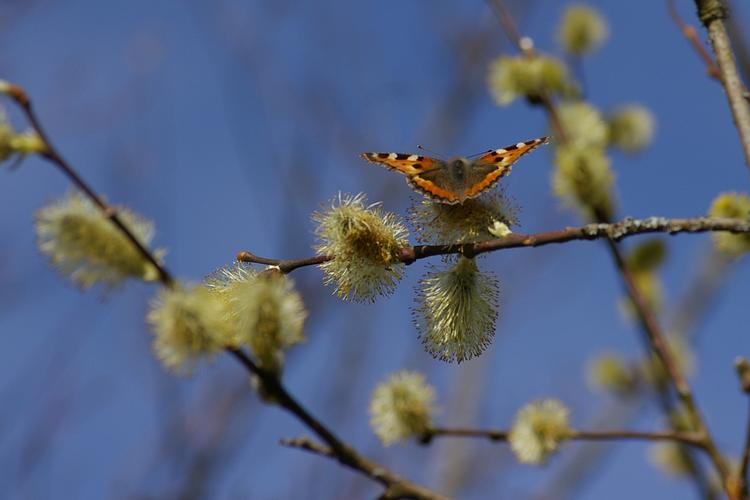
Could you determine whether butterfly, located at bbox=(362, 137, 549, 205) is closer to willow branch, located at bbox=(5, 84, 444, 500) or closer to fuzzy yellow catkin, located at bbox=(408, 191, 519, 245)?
fuzzy yellow catkin, located at bbox=(408, 191, 519, 245)

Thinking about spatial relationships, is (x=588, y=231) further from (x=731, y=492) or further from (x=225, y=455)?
(x=225, y=455)

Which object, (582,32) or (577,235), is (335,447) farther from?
(582,32)

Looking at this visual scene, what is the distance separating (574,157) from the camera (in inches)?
80.3

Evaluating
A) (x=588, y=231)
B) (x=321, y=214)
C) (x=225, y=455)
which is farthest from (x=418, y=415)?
(x=225, y=455)

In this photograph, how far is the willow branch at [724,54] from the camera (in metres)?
1.31

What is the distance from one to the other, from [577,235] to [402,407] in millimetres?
689

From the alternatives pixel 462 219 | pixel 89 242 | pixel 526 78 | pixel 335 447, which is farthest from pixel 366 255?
pixel 526 78

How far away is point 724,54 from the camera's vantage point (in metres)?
1.33

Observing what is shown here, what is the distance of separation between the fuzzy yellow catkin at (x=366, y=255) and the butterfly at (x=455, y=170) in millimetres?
105

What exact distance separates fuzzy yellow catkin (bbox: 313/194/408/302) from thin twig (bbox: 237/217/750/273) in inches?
1.1

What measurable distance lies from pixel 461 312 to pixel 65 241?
685 millimetres

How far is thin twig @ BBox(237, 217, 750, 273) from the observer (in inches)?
45.2

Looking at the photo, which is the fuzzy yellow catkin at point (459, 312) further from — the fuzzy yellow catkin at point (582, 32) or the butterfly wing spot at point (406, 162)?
the fuzzy yellow catkin at point (582, 32)

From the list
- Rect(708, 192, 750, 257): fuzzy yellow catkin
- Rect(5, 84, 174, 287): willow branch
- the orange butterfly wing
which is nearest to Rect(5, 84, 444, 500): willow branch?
Rect(5, 84, 174, 287): willow branch
